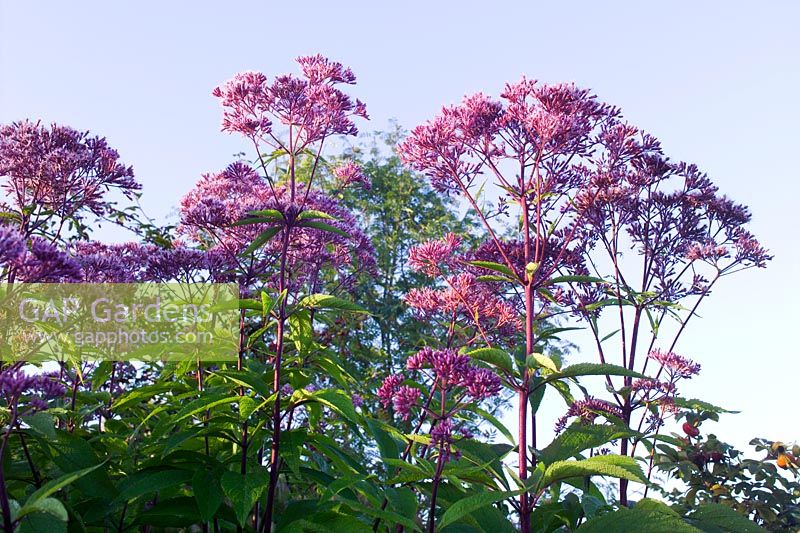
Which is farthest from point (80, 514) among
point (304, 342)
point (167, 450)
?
point (304, 342)

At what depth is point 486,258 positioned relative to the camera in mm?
4648

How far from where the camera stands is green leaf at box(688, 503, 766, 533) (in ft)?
12.7

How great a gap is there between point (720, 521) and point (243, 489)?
89.4 inches

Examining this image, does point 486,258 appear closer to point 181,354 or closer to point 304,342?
point 304,342

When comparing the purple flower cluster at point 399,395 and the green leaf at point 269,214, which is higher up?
the green leaf at point 269,214

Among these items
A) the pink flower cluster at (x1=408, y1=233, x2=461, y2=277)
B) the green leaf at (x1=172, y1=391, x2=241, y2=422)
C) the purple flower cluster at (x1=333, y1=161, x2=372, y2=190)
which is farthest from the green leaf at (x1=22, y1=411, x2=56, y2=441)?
the purple flower cluster at (x1=333, y1=161, x2=372, y2=190)

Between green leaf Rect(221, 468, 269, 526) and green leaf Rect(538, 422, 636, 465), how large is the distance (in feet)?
3.83

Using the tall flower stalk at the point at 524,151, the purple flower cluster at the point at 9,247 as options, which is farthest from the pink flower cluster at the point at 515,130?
the purple flower cluster at the point at 9,247

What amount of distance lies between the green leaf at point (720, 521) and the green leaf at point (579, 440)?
0.80 meters

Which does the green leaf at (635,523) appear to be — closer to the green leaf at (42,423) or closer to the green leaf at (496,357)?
the green leaf at (496,357)

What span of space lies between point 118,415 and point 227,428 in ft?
5.89

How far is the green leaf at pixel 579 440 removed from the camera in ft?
11.3

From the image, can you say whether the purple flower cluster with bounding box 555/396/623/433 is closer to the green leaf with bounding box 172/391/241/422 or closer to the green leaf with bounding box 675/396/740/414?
the green leaf with bounding box 675/396/740/414

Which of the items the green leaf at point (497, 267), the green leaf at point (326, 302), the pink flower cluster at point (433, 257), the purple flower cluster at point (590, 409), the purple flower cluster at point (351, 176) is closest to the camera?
the green leaf at point (326, 302)
